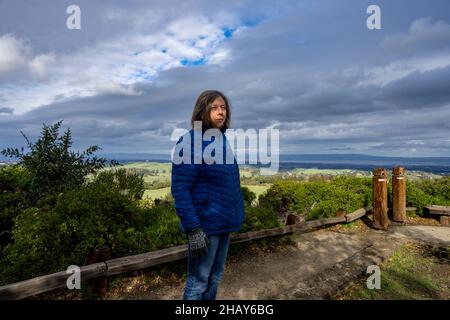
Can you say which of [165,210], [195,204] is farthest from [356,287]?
[165,210]

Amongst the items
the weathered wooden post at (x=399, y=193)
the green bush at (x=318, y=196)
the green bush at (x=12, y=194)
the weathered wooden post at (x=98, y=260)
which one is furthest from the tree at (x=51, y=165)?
the weathered wooden post at (x=399, y=193)

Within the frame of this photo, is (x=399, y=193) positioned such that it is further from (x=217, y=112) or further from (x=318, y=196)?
(x=217, y=112)

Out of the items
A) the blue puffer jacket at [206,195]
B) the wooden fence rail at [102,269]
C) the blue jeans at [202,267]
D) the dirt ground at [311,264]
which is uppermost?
the blue puffer jacket at [206,195]

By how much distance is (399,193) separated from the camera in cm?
916

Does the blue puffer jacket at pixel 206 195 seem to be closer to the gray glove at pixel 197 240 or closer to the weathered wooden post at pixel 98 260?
the gray glove at pixel 197 240

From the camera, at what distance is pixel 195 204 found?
9.62ft

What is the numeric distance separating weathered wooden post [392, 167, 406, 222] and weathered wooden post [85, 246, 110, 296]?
8.10 m

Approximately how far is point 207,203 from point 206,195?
A: 0.08m

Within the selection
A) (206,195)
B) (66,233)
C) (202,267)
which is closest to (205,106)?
(206,195)

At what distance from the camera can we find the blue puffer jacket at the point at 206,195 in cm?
277

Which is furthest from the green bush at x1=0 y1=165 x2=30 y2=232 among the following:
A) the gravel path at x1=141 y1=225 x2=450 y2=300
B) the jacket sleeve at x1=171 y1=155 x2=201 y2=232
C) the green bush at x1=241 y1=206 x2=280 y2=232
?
the jacket sleeve at x1=171 y1=155 x2=201 y2=232

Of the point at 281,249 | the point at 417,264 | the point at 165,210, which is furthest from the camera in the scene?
the point at 281,249
